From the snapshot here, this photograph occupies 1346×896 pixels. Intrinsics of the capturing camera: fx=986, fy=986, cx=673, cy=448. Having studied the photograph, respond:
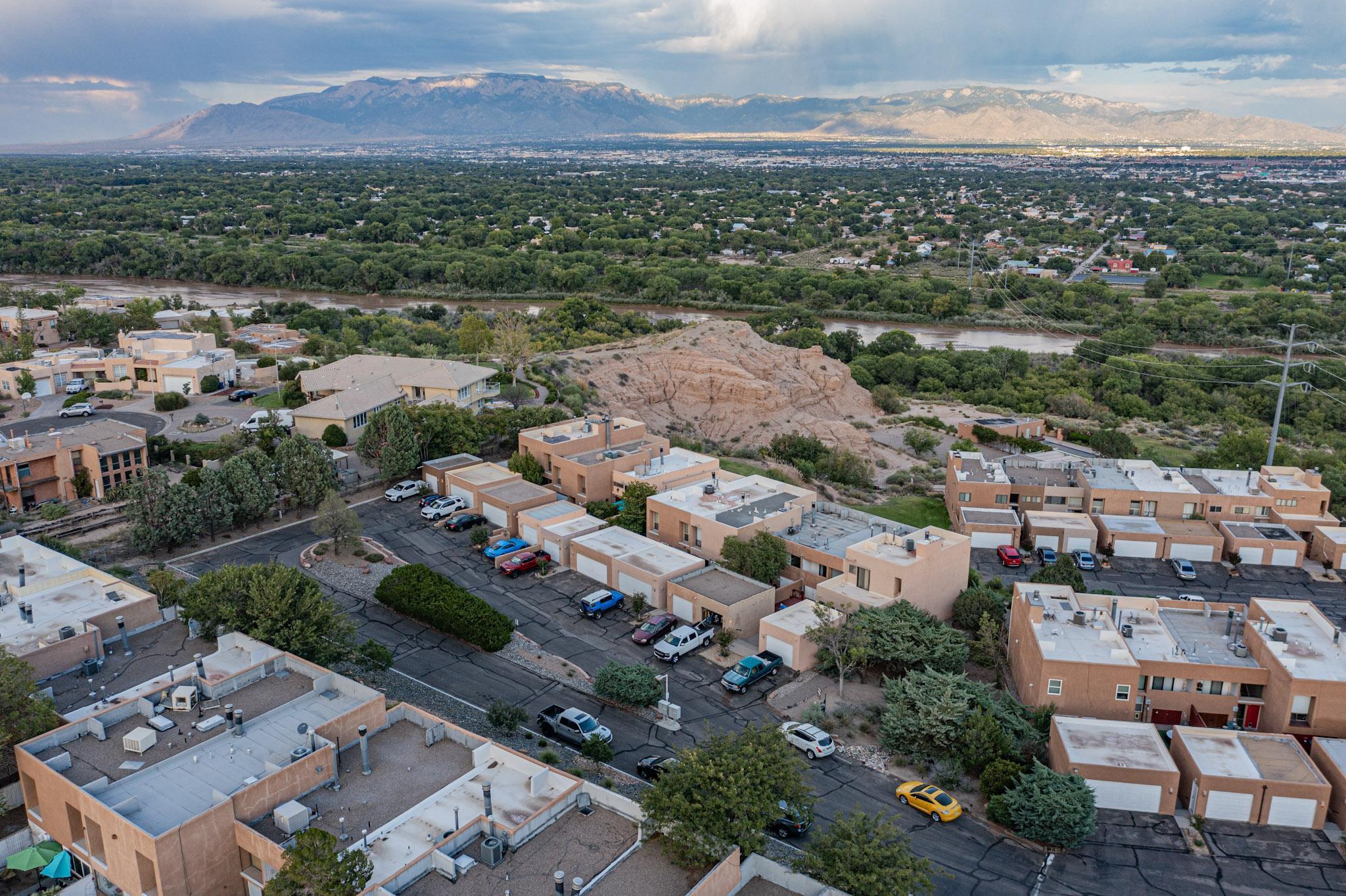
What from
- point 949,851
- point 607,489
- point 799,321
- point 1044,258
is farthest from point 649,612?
point 1044,258

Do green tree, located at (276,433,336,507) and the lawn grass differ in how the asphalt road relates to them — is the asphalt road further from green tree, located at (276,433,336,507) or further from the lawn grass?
the lawn grass

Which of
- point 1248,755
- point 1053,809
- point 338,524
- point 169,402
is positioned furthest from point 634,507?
point 169,402

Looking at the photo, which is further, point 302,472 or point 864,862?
point 302,472

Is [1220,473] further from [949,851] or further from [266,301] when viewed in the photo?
[266,301]

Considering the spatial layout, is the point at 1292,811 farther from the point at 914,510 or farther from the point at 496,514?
the point at 496,514

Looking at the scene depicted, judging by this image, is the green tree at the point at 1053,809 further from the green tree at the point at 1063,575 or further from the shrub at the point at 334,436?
the shrub at the point at 334,436

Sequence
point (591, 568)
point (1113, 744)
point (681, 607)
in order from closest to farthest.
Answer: point (1113, 744)
point (681, 607)
point (591, 568)
